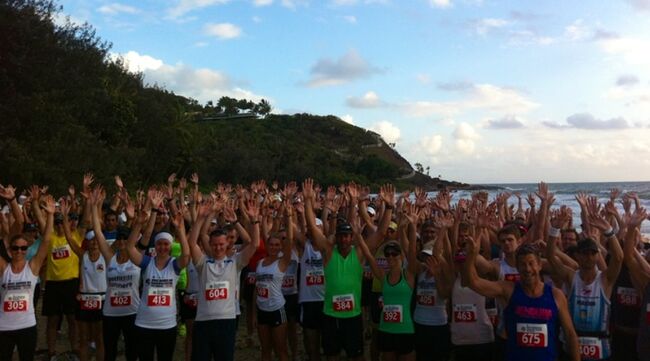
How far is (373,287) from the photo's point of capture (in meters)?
7.79

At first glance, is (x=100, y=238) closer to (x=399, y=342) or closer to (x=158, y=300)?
(x=158, y=300)

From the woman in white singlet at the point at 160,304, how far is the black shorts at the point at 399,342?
237 cm

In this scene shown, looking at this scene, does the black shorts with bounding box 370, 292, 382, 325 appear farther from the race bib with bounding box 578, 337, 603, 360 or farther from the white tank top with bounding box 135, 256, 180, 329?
the race bib with bounding box 578, 337, 603, 360

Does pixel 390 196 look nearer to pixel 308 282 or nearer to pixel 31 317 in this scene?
pixel 308 282

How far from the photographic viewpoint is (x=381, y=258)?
26.0 ft


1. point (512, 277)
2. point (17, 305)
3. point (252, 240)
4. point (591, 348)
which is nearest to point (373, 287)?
point (252, 240)

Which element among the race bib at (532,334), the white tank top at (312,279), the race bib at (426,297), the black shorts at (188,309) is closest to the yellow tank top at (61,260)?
the black shorts at (188,309)

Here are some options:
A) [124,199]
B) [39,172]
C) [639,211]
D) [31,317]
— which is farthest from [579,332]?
[39,172]

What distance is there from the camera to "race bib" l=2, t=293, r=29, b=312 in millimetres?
6125

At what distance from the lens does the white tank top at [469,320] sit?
5723 millimetres

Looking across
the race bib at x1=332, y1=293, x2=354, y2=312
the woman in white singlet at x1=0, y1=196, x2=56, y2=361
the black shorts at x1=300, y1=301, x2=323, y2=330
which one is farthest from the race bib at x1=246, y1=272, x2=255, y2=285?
the woman in white singlet at x1=0, y1=196, x2=56, y2=361

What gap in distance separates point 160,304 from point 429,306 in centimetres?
295

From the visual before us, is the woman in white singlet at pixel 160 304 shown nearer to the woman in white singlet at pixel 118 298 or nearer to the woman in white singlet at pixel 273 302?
the woman in white singlet at pixel 118 298

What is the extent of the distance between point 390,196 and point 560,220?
97.7 inches
